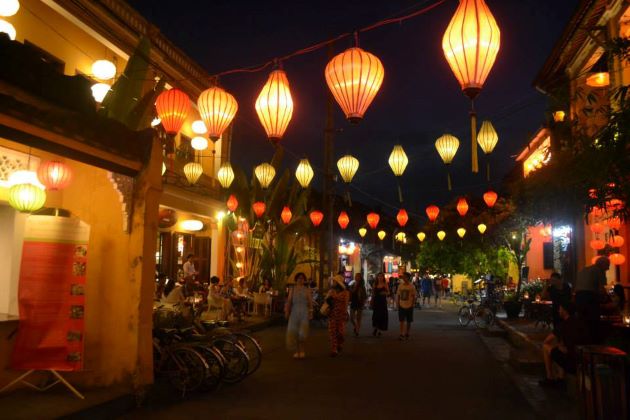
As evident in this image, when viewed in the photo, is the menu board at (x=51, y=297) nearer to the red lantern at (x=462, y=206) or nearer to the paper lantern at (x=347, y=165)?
the paper lantern at (x=347, y=165)

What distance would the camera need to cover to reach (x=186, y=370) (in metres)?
8.20

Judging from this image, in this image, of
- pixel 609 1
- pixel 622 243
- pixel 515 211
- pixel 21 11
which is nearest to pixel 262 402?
pixel 21 11

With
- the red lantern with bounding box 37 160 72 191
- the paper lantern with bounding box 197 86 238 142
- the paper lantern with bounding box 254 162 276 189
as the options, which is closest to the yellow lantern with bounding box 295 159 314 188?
the paper lantern with bounding box 254 162 276 189

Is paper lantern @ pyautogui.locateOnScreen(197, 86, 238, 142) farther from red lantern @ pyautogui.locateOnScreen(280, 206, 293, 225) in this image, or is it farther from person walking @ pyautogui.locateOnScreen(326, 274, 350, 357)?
red lantern @ pyautogui.locateOnScreen(280, 206, 293, 225)

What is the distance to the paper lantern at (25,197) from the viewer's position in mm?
7820

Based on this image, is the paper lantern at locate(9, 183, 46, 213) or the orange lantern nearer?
the orange lantern

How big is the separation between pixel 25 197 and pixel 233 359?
13.5ft

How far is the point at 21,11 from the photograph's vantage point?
479 inches

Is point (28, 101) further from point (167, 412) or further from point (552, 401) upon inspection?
point (552, 401)

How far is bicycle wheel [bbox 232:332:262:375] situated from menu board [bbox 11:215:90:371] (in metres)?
2.79

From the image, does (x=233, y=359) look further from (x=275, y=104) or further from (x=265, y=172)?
(x=265, y=172)

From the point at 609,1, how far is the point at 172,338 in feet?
48.2

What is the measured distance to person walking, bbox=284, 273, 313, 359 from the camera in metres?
11.8

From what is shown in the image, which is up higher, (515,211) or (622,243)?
(515,211)
